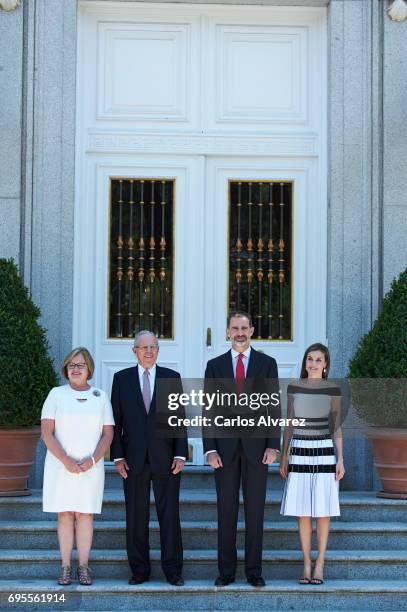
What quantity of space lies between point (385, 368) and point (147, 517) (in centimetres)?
201

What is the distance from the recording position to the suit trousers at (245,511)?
23.1ft

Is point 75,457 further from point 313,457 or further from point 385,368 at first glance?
point 385,368

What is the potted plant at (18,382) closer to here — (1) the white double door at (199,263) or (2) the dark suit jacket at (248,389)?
(1) the white double door at (199,263)

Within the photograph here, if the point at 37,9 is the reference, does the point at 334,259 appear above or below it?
below

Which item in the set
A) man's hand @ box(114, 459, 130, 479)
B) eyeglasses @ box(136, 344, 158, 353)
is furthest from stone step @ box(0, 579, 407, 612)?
eyeglasses @ box(136, 344, 158, 353)

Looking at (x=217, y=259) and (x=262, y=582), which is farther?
(x=217, y=259)

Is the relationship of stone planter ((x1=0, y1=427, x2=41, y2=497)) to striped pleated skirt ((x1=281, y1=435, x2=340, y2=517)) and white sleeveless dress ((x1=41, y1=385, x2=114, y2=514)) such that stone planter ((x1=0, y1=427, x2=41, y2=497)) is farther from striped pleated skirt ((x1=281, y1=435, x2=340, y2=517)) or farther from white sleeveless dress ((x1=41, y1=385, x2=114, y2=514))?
striped pleated skirt ((x1=281, y1=435, x2=340, y2=517))

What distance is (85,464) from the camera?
6.99 m

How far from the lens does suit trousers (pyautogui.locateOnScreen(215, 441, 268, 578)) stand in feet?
23.1

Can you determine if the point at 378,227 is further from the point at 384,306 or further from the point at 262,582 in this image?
the point at 262,582

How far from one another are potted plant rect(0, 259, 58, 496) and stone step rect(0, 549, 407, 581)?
66 centimetres

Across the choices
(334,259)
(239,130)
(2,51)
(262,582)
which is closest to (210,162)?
(239,130)

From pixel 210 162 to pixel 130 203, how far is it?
0.74m

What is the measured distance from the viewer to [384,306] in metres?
8.21
